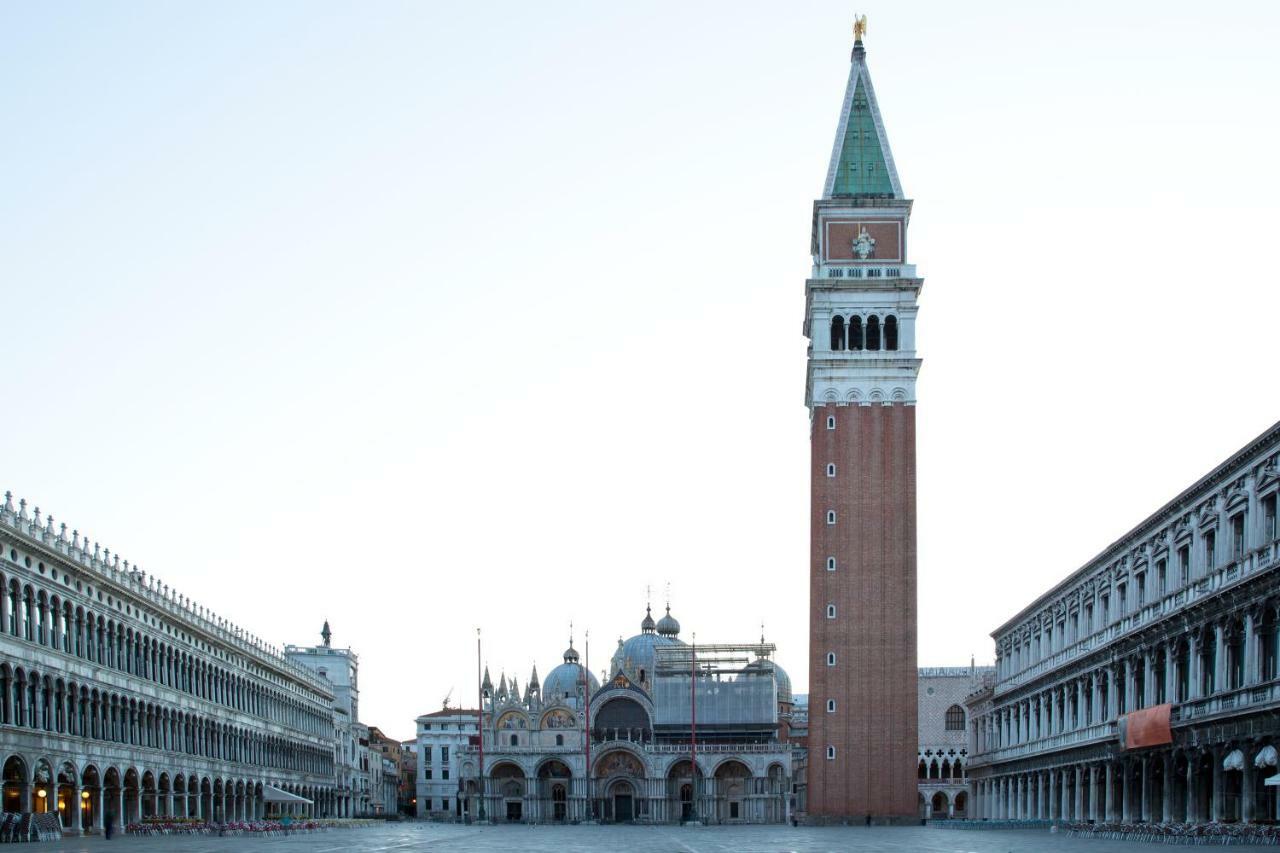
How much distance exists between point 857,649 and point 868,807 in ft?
28.4

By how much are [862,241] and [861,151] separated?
6.04 m

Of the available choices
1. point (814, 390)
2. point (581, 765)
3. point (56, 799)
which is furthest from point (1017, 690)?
point (581, 765)

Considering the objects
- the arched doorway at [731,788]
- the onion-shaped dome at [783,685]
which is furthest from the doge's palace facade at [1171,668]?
the onion-shaped dome at [783,685]

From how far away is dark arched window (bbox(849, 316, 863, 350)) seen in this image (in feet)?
299

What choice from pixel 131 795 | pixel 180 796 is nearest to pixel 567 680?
pixel 180 796

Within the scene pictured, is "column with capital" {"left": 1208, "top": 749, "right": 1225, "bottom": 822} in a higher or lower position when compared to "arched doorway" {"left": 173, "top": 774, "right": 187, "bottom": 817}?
higher

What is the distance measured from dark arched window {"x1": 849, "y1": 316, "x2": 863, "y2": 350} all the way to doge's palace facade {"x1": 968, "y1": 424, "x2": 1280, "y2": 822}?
21319mm

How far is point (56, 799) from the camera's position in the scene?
178ft

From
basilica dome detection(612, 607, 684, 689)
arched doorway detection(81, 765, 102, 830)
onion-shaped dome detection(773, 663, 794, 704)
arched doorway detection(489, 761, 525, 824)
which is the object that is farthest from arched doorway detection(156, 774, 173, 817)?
onion-shaped dome detection(773, 663, 794, 704)

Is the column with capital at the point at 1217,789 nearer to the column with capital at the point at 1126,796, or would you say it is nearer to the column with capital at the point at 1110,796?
the column with capital at the point at 1126,796

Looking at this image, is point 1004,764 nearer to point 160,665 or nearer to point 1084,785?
point 1084,785

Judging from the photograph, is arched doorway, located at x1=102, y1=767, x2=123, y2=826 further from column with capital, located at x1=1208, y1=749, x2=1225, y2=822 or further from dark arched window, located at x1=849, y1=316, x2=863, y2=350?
dark arched window, located at x1=849, y1=316, x2=863, y2=350

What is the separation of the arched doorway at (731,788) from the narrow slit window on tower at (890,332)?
4618 cm

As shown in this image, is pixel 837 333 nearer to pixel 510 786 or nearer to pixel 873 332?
pixel 873 332
